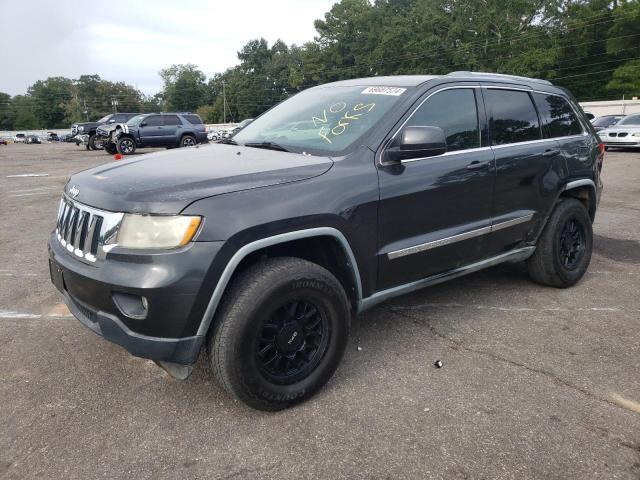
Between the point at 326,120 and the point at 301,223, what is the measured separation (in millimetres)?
1074

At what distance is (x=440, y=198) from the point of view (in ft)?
10.7

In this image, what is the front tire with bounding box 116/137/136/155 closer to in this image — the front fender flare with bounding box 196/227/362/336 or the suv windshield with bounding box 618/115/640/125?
the front fender flare with bounding box 196/227/362/336

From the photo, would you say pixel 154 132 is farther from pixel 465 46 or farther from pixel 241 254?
pixel 465 46

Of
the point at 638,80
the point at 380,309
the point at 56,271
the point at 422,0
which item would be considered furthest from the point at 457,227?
the point at 422,0

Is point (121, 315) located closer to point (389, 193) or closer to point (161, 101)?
point (389, 193)

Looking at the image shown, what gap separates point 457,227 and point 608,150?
751 inches

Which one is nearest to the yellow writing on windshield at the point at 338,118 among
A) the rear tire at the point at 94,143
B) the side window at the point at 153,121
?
the side window at the point at 153,121

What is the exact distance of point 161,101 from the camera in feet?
394

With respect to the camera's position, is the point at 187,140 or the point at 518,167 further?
the point at 187,140

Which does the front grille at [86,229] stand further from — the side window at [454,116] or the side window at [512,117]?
the side window at [512,117]

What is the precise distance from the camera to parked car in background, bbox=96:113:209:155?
760 inches

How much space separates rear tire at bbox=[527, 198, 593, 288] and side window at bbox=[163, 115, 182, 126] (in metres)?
18.6

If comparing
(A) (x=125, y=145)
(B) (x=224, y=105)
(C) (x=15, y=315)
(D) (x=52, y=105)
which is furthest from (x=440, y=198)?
(D) (x=52, y=105)

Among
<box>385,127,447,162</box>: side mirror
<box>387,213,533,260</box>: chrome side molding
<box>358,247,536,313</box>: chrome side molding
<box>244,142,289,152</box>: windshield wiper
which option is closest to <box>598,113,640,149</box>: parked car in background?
<box>358,247,536,313</box>: chrome side molding
